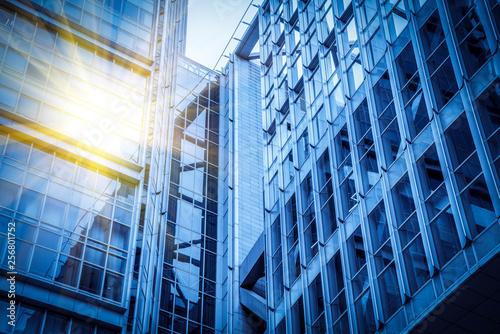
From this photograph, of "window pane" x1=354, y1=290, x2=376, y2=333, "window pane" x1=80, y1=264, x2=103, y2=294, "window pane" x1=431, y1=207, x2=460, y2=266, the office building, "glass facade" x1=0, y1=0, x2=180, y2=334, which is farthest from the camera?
"window pane" x1=80, y1=264, x2=103, y2=294

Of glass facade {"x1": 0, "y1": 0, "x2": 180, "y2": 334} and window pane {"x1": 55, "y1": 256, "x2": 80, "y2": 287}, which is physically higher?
glass facade {"x1": 0, "y1": 0, "x2": 180, "y2": 334}

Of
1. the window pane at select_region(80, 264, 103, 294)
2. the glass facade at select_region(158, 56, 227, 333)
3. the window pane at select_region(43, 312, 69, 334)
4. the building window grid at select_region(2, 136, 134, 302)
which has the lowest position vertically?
the window pane at select_region(43, 312, 69, 334)

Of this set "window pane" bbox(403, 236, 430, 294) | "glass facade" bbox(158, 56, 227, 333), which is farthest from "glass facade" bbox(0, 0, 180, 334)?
"window pane" bbox(403, 236, 430, 294)

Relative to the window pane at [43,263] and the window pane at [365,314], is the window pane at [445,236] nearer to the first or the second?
the window pane at [365,314]

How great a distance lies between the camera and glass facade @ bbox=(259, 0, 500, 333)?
71.5 ft

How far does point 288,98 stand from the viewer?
4038cm

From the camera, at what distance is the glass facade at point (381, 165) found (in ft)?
71.5

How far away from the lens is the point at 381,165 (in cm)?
2653

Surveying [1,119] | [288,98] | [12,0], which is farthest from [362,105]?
[12,0]

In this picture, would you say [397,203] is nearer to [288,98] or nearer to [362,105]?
[362,105]

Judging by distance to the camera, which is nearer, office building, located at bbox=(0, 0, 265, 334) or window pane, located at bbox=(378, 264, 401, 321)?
window pane, located at bbox=(378, 264, 401, 321)

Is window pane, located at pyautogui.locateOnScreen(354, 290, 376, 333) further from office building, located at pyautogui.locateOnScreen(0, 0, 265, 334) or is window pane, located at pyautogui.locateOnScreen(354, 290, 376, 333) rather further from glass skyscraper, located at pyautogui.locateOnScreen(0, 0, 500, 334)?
office building, located at pyautogui.locateOnScreen(0, 0, 265, 334)

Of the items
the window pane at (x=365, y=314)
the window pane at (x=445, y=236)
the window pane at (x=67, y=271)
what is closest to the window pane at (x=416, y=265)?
the window pane at (x=445, y=236)

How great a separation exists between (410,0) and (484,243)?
465 inches
